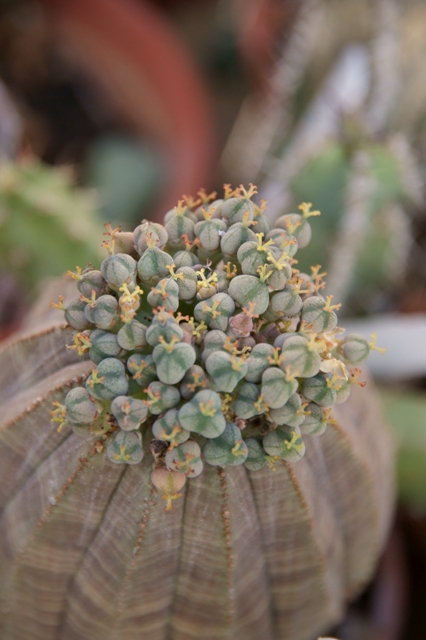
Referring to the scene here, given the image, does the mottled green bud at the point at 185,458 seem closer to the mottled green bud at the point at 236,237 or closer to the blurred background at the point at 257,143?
the mottled green bud at the point at 236,237

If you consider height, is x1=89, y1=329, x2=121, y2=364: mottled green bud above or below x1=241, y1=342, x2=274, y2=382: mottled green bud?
above

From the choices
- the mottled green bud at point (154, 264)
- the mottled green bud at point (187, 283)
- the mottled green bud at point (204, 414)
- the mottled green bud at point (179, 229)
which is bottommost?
the mottled green bud at point (204, 414)

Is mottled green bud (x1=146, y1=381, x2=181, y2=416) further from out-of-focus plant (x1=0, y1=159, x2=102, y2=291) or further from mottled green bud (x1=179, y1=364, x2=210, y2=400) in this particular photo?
out-of-focus plant (x1=0, y1=159, x2=102, y2=291)

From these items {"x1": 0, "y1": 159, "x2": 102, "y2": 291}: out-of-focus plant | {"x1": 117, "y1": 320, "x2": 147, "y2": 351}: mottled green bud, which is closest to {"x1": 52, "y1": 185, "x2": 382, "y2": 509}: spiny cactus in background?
{"x1": 117, "y1": 320, "x2": 147, "y2": 351}: mottled green bud

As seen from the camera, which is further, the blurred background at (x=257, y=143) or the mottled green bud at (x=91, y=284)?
the blurred background at (x=257, y=143)

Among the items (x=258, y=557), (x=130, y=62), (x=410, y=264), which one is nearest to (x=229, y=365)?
(x=258, y=557)

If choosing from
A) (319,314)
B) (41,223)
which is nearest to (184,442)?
(319,314)

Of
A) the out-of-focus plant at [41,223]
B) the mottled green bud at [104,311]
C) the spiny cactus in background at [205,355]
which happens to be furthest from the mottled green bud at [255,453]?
the out-of-focus plant at [41,223]
